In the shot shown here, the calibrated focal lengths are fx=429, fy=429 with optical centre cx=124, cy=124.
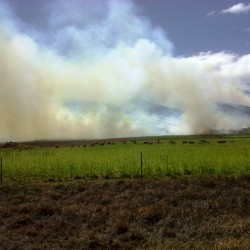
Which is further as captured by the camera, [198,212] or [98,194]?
[98,194]

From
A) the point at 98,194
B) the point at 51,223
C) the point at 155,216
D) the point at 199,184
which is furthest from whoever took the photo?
the point at 199,184

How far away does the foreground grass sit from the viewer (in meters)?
15.0

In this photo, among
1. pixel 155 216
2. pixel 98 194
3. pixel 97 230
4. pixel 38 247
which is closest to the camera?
pixel 38 247

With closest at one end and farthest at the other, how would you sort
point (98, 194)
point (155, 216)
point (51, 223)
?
point (51, 223) → point (155, 216) → point (98, 194)

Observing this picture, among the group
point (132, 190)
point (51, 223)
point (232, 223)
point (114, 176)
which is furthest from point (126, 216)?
point (114, 176)

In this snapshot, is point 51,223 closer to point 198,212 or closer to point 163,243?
point 163,243

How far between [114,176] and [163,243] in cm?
1854

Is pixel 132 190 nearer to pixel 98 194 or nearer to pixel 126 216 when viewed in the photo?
pixel 98 194

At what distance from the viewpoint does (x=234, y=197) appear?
73.0 ft

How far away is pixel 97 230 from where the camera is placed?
16.6 meters

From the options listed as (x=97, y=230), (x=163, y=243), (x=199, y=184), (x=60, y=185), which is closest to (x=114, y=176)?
(x=60, y=185)

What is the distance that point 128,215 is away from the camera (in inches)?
734

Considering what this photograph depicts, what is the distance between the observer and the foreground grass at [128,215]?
49.3 feet

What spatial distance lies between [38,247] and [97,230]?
9.54 feet
